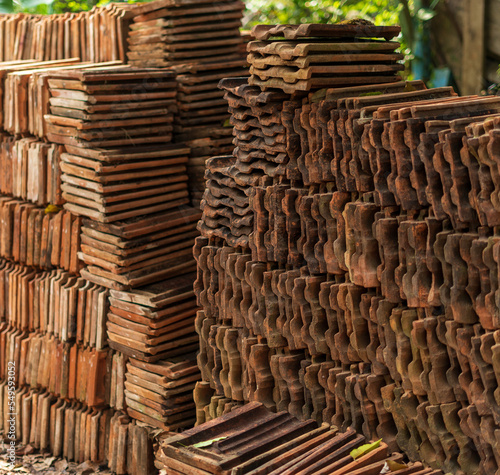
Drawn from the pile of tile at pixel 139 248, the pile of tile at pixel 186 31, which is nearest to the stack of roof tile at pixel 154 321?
the pile of tile at pixel 139 248

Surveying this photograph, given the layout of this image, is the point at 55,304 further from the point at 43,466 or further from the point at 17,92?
the point at 17,92

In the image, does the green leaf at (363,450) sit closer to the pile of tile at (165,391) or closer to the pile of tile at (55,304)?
the pile of tile at (165,391)

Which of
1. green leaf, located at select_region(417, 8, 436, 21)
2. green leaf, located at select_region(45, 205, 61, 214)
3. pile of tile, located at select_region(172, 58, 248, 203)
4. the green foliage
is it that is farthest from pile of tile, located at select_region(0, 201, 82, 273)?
green leaf, located at select_region(417, 8, 436, 21)

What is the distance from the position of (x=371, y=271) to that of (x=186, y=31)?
4.63 meters

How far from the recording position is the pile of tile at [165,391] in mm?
7605

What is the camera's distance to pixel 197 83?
8570 millimetres

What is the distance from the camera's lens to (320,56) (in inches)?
215

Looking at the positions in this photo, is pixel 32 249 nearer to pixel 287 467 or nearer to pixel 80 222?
pixel 80 222

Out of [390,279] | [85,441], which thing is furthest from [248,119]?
[85,441]

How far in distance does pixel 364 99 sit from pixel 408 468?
2399mm

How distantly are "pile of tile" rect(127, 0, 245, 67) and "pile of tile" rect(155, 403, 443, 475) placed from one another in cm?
443

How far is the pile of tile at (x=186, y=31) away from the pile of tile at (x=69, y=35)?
0.28 m

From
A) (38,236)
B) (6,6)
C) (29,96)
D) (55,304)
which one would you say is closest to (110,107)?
(29,96)

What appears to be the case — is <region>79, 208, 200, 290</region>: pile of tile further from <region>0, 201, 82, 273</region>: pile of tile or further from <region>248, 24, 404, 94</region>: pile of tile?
<region>248, 24, 404, 94</region>: pile of tile
